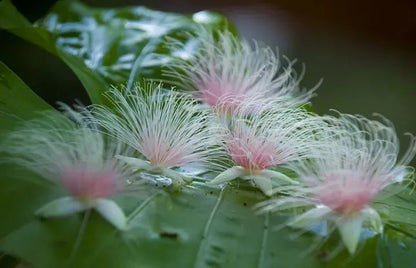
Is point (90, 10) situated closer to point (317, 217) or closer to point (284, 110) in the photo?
point (284, 110)

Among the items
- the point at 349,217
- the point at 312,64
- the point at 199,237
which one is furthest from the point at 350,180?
the point at 312,64

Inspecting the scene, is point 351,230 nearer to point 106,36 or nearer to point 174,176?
point 174,176

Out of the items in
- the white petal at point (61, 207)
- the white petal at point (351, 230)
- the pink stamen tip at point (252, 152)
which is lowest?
the white petal at point (61, 207)

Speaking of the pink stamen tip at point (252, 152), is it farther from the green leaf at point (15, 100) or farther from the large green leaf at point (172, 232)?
the green leaf at point (15, 100)

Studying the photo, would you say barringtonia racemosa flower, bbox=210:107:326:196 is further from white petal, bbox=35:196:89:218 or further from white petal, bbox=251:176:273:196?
white petal, bbox=35:196:89:218

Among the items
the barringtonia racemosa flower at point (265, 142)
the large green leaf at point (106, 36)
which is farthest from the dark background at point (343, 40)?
the barringtonia racemosa flower at point (265, 142)

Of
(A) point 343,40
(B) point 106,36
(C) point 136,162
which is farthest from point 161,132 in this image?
(A) point 343,40

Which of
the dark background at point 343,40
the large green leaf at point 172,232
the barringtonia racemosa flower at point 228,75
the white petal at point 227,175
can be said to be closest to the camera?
the large green leaf at point 172,232
